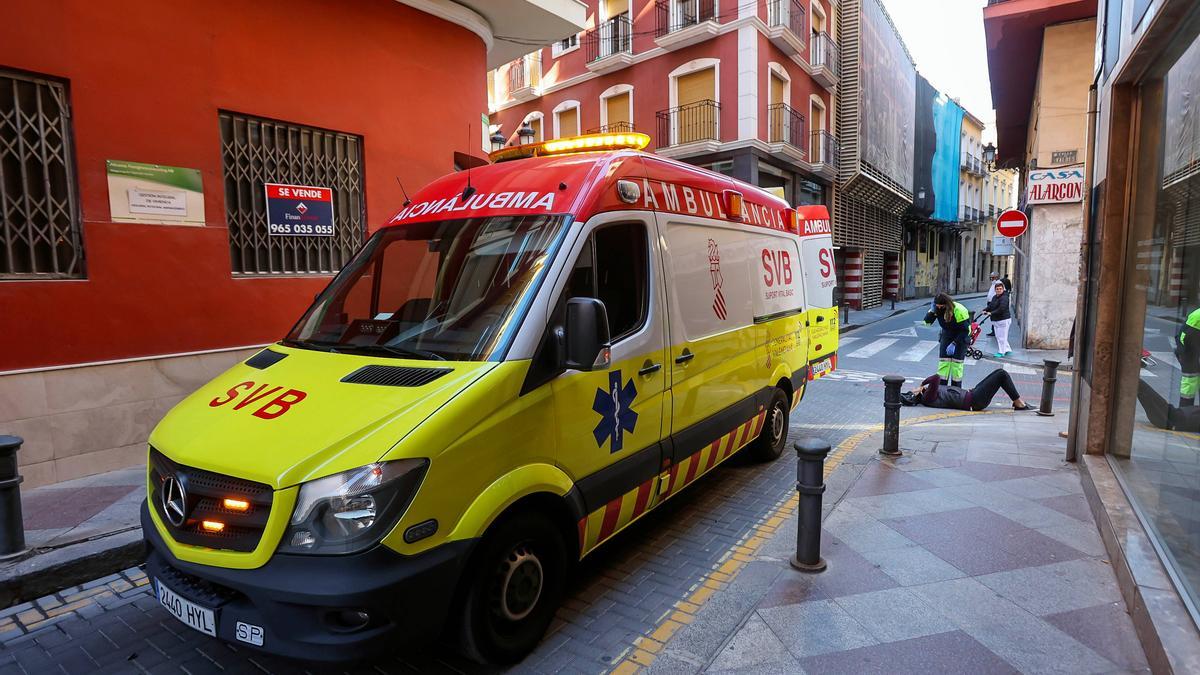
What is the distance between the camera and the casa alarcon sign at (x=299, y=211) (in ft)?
22.4

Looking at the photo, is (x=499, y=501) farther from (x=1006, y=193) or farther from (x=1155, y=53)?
(x=1006, y=193)

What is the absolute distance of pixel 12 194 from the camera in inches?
204

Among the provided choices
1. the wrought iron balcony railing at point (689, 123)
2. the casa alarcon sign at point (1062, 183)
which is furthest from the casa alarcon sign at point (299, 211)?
the wrought iron balcony railing at point (689, 123)

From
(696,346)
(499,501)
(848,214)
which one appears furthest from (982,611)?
(848,214)

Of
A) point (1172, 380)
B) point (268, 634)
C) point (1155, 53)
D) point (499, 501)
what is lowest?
point (268, 634)

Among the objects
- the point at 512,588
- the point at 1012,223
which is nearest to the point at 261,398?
the point at 512,588

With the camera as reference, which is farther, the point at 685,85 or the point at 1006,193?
the point at 1006,193

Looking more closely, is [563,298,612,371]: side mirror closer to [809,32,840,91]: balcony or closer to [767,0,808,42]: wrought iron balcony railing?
[767,0,808,42]: wrought iron balcony railing

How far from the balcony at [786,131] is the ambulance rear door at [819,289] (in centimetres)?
1118

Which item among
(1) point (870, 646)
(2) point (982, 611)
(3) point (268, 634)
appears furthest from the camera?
(2) point (982, 611)

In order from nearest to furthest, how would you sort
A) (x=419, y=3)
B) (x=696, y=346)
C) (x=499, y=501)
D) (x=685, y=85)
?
(x=499, y=501) < (x=696, y=346) < (x=419, y=3) < (x=685, y=85)

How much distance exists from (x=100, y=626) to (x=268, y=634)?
188cm

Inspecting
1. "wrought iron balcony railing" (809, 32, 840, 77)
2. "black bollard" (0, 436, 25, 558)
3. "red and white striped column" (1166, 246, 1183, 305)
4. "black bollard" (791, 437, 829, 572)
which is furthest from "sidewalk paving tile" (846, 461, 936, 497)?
"wrought iron balcony railing" (809, 32, 840, 77)

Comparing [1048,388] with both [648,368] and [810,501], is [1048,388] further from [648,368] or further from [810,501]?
[648,368]
